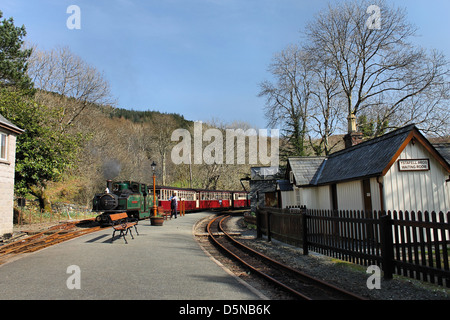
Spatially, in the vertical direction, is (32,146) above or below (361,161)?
above

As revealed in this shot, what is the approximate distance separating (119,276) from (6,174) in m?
11.1

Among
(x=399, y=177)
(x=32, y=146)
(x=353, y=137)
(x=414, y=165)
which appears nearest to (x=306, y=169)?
(x=353, y=137)

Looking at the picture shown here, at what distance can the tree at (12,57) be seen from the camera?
69.4 feet

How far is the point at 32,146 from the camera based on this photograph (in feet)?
65.9

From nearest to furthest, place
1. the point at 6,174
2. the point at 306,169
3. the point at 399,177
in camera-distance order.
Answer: the point at 399,177
the point at 6,174
the point at 306,169

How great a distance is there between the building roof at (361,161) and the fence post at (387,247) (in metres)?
5.24

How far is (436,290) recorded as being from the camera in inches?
241

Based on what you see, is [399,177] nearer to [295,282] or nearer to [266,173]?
[295,282]

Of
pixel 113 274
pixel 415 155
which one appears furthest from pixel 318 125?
pixel 113 274

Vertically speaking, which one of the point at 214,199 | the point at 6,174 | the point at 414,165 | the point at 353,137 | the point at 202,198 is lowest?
the point at 214,199

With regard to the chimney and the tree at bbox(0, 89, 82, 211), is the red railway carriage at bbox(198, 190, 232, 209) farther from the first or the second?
the chimney

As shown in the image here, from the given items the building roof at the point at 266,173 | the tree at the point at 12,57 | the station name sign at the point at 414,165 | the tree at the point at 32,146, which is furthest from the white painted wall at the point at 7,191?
the building roof at the point at 266,173

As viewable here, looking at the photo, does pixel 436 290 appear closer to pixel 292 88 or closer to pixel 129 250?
pixel 129 250

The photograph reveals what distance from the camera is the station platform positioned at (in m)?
5.71
